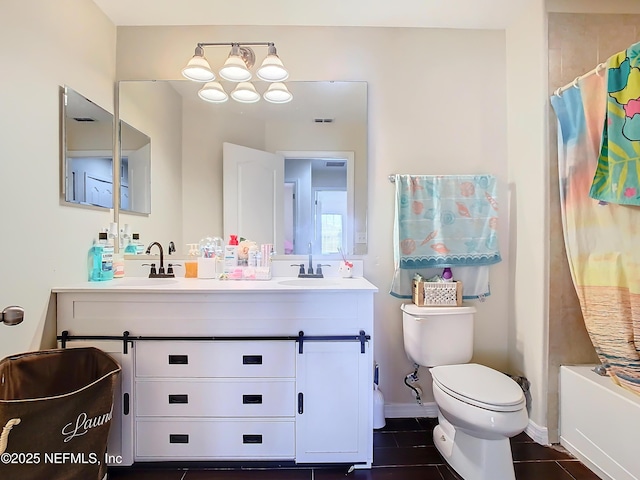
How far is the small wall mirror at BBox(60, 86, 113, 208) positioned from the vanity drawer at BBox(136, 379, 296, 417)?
100 cm

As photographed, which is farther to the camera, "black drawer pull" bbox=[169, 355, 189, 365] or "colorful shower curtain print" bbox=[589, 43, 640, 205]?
"black drawer pull" bbox=[169, 355, 189, 365]

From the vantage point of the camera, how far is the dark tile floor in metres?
1.56

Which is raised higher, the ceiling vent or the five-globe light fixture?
the five-globe light fixture

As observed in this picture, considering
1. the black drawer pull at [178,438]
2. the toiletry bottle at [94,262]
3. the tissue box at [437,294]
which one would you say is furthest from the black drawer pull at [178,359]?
the tissue box at [437,294]

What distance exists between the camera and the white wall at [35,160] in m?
1.34

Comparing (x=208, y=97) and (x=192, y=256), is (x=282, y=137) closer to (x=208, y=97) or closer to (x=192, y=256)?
(x=208, y=97)

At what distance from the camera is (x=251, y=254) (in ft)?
6.45

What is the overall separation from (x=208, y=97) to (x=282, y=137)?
0.50 meters

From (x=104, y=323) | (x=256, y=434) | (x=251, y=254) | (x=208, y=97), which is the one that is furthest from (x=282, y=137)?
(x=256, y=434)

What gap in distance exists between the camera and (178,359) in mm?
1568

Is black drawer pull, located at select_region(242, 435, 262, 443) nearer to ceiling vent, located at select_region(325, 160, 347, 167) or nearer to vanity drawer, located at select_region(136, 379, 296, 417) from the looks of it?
vanity drawer, located at select_region(136, 379, 296, 417)

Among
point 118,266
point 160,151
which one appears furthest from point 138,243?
point 160,151

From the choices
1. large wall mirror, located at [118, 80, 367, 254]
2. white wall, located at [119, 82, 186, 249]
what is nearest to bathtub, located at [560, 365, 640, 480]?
large wall mirror, located at [118, 80, 367, 254]

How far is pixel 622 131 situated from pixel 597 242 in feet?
1.60
